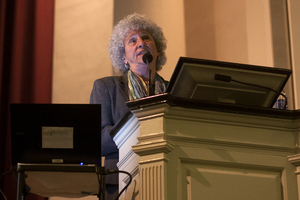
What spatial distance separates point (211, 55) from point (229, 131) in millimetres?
2646

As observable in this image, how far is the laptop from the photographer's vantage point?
182cm

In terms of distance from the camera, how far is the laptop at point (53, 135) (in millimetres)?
1819

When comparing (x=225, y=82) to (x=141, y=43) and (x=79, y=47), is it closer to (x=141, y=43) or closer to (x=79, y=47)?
(x=141, y=43)

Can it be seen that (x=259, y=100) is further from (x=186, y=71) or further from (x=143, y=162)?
(x=143, y=162)

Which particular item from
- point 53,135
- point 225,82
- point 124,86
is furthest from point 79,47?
point 225,82

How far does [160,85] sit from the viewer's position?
3078 millimetres

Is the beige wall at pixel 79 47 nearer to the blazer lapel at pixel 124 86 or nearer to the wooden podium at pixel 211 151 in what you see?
the blazer lapel at pixel 124 86

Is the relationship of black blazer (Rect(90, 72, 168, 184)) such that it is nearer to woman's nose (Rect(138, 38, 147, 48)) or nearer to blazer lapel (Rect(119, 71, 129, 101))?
blazer lapel (Rect(119, 71, 129, 101))

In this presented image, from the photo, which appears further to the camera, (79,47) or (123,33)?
(79,47)

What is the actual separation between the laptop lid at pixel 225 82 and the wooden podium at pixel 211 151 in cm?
10

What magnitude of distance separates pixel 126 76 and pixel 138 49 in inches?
8.4

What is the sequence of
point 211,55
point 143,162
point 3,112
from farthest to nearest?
point 211,55
point 3,112
point 143,162

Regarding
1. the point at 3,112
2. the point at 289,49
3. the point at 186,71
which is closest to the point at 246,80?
the point at 186,71

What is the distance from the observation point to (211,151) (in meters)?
1.70
